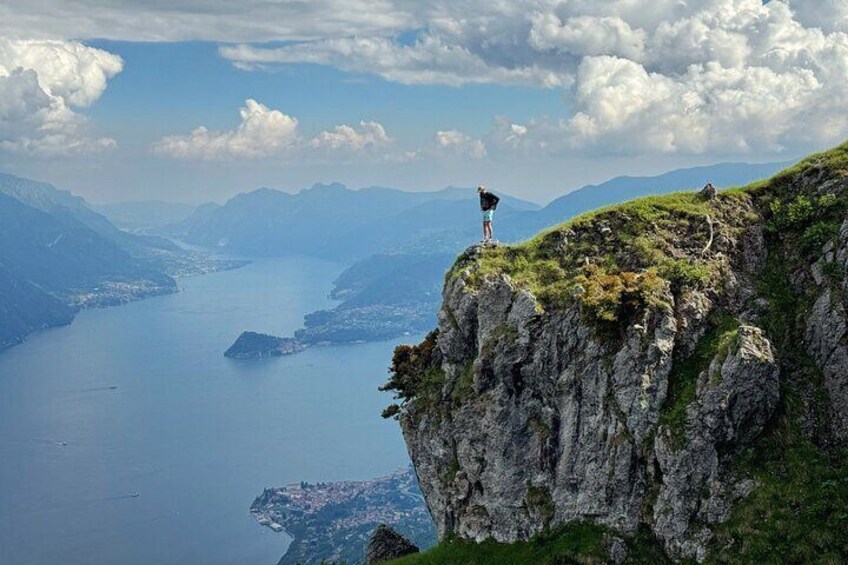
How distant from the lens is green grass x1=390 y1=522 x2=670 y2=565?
69.7ft

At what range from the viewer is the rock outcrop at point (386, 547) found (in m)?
32.2

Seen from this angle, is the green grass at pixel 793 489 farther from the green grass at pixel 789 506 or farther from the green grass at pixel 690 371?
the green grass at pixel 690 371

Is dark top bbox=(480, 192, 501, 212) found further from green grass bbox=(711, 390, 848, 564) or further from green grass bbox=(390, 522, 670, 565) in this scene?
green grass bbox=(711, 390, 848, 564)

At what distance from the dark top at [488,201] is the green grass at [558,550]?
12938 millimetres

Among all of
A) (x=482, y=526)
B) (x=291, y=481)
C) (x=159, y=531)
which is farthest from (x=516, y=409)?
(x=291, y=481)

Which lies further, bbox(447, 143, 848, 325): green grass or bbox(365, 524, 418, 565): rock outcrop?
bbox(365, 524, 418, 565): rock outcrop

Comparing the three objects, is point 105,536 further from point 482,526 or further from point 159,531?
point 482,526

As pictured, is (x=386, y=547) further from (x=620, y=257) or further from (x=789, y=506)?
(x=789, y=506)

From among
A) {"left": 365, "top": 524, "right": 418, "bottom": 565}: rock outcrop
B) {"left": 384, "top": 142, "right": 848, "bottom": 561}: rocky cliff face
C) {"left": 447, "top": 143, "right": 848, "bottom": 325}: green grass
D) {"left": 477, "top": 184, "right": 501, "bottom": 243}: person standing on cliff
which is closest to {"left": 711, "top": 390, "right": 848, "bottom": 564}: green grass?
{"left": 384, "top": 142, "right": 848, "bottom": 561}: rocky cliff face

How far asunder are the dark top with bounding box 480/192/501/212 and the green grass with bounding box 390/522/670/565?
12938mm

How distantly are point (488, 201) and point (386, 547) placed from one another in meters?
15.7

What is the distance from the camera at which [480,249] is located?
2958 centimetres

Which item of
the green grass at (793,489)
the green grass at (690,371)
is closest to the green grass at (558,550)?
the green grass at (793,489)

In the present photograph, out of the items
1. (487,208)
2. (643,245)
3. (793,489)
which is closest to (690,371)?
(793,489)
